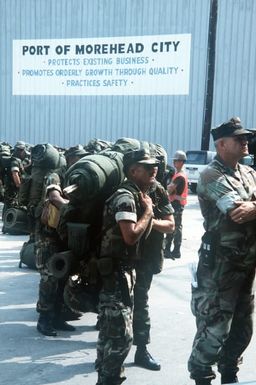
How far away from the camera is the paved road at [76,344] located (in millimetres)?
4215

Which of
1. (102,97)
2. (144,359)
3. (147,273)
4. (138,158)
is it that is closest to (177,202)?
(147,273)

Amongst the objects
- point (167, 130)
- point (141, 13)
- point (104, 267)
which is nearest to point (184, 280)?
point (104, 267)

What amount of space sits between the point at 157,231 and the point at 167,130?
1923 centimetres

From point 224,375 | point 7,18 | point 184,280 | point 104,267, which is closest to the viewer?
point 104,267

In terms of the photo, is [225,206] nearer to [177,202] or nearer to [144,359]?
[144,359]

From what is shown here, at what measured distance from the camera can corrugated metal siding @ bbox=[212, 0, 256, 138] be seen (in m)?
22.1

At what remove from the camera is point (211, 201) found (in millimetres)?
3584

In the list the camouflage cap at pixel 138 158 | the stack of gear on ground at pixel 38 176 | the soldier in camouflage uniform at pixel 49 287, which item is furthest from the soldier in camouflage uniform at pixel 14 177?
the camouflage cap at pixel 138 158

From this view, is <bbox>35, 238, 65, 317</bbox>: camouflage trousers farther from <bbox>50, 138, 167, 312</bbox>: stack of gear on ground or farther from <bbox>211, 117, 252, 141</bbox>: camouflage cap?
<bbox>211, 117, 252, 141</bbox>: camouflage cap

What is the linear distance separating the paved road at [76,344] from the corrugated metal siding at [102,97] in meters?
16.4

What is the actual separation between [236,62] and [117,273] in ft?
65.8

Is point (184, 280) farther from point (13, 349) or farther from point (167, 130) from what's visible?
point (167, 130)

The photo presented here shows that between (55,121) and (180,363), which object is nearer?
(180,363)

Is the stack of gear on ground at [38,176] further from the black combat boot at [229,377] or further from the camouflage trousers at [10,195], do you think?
the camouflage trousers at [10,195]
